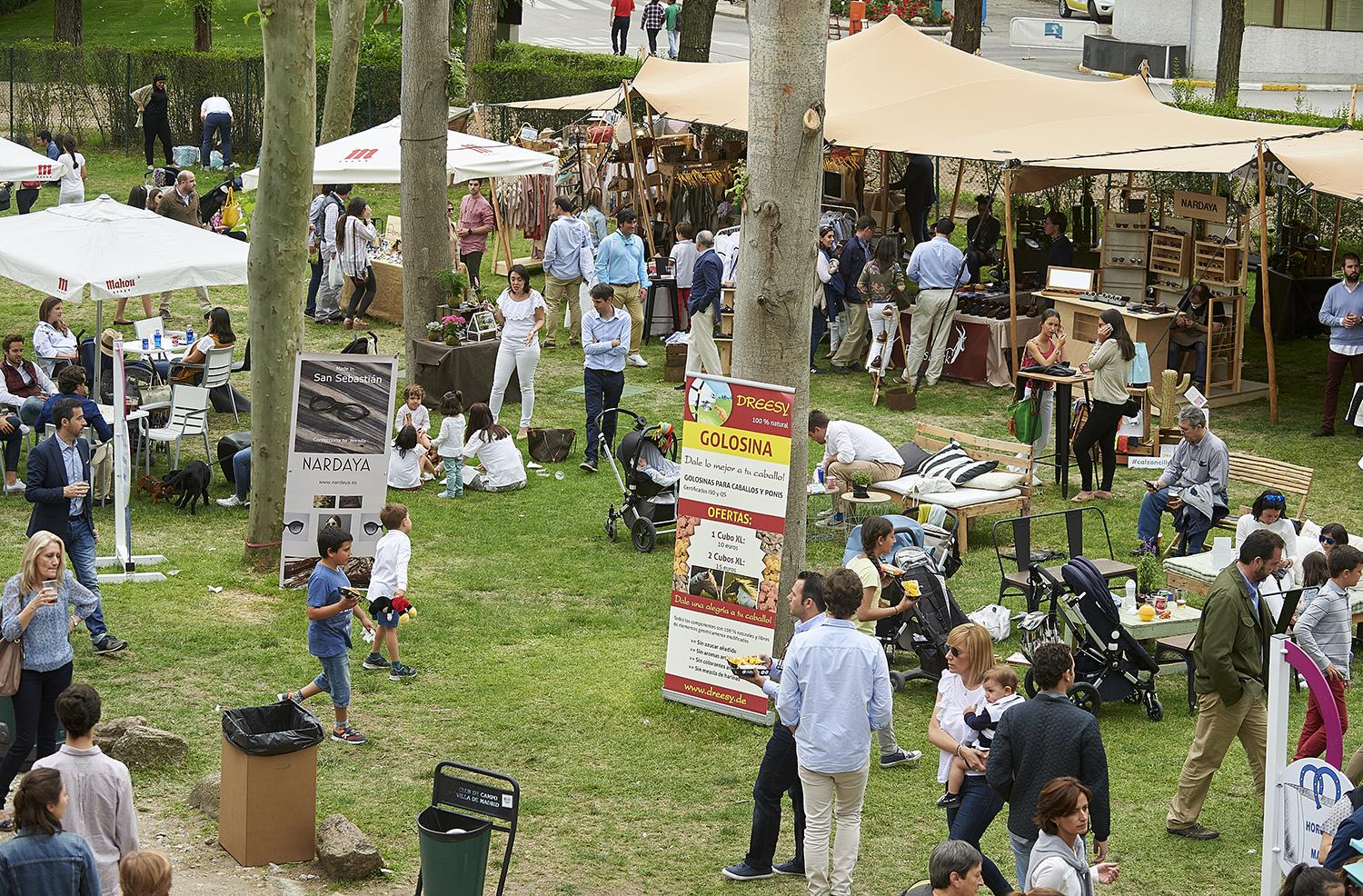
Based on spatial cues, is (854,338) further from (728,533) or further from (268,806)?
(268,806)

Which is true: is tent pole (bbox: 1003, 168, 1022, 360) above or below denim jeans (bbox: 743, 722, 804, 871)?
above

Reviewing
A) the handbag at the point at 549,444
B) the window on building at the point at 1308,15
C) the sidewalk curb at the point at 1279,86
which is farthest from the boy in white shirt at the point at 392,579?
the window on building at the point at 1308,15

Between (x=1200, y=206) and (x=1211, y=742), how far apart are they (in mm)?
12377

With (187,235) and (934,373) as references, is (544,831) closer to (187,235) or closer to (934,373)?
(187,235)

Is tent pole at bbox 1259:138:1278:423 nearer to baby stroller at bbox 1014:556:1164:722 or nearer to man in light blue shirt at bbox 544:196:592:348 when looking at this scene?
baby stroller at bbox 1014:556:1164:722

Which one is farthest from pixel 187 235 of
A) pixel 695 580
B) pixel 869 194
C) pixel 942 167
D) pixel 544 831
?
pixel 942 167

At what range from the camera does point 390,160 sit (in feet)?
65.7

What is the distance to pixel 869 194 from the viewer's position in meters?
23.7

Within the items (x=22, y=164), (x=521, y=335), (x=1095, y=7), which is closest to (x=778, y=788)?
(x=521, y=335)

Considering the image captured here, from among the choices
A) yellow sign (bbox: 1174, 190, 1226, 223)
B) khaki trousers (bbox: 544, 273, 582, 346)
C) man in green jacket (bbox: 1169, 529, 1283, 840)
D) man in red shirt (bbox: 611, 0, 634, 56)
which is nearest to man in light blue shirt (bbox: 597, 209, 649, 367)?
khaki trousers (bbox: 544, 273, 582, 346)

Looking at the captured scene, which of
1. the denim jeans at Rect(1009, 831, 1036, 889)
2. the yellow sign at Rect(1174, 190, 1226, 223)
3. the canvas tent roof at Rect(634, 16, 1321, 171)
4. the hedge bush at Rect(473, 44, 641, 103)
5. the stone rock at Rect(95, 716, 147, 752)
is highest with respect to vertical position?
the hedge bush at Rect(473, 44, 641, 103)

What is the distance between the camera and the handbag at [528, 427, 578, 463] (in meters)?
16.2

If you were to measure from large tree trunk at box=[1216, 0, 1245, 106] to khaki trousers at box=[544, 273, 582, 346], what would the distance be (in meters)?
13.2

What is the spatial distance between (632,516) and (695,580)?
3.81m
